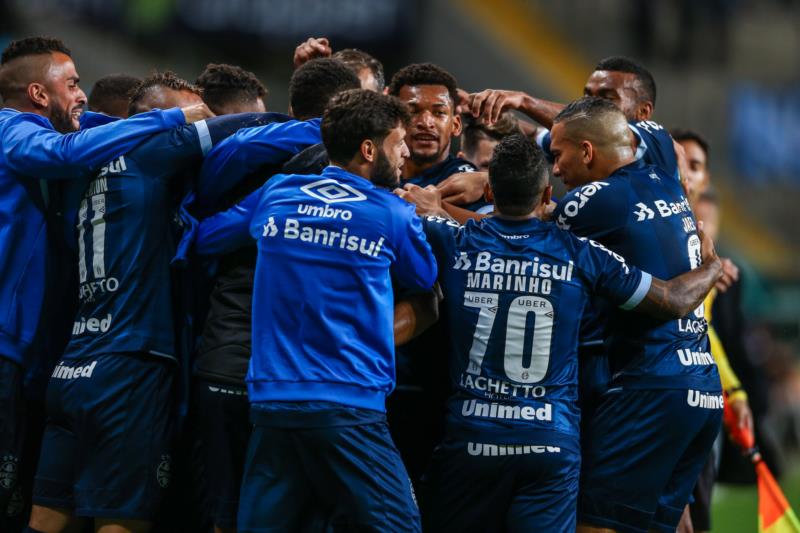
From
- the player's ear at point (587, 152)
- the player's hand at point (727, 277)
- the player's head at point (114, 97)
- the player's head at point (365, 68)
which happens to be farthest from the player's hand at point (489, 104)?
the player's hand at point (727, 277)

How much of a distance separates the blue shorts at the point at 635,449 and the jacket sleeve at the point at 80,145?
2.53 metres

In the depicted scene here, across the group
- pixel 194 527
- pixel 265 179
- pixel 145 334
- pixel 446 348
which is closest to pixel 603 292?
pixel 446 348

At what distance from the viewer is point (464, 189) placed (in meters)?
5.93

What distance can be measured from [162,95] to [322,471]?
7.46 ft

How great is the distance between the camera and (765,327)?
19656mm

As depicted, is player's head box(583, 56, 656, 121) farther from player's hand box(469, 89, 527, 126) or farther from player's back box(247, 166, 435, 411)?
player's back box(247, 166, 435, 411)

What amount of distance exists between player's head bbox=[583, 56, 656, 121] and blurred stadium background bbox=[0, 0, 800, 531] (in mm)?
8142

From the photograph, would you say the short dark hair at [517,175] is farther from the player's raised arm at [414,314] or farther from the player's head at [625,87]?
the player's head at [625,87]

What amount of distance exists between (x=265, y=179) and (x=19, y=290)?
134 centimetres

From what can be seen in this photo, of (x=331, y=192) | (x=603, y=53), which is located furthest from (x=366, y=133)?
(x=603, y=53)

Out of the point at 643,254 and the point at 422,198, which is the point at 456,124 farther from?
the point at 643,254

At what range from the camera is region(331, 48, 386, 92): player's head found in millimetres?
6297

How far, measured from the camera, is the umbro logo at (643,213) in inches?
216

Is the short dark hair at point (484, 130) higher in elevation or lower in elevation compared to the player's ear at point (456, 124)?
higher
